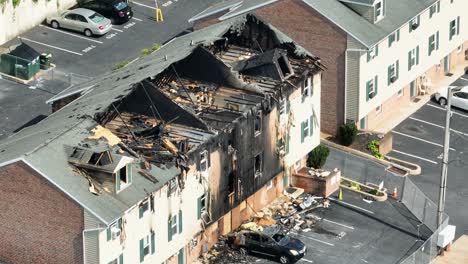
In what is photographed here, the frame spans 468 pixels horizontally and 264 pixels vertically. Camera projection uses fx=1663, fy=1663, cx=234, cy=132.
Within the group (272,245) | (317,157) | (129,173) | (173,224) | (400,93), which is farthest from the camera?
(400,93)

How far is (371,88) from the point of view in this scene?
364 feet

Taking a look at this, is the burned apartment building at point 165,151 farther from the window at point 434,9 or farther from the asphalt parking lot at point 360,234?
the window at point 434,9

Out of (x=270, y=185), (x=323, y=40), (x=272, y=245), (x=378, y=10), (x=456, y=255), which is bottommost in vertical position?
(x=456, y=255)

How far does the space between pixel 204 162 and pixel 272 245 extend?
6.24 metres

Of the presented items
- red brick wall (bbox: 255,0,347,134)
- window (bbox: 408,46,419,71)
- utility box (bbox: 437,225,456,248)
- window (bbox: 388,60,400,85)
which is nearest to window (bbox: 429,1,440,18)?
window (bbox: 408,46,419,71)

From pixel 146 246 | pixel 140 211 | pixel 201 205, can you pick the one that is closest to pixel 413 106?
pixel 201 205

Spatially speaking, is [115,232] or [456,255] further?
[456,255]

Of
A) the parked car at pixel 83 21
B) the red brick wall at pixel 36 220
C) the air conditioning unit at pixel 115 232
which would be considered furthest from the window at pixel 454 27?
the red brick wall at pixel 36 220

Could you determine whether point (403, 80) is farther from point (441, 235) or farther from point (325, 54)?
point (441, 235)

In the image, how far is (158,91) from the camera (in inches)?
3669

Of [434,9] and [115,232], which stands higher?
[434,9]

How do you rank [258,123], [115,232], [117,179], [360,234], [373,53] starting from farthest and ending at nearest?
[373,53]
[360,234]
[258,123]
[117,179]
[115,232]

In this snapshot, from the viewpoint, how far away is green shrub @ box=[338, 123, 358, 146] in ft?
356

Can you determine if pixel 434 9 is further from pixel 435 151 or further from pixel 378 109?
pixel 435 151
